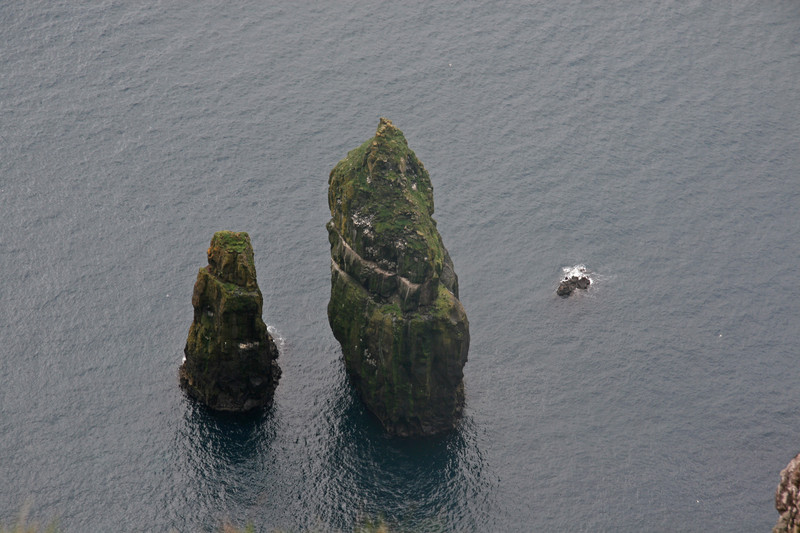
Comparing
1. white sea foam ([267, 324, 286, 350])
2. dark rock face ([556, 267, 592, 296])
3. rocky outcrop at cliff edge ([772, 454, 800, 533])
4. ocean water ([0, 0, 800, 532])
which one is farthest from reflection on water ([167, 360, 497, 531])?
A: rocky outcrop at cliff edge ([772, 454, 800, 533])

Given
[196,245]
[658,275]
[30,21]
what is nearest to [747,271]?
[658,275]

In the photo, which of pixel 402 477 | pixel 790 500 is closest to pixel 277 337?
pixel 402 477

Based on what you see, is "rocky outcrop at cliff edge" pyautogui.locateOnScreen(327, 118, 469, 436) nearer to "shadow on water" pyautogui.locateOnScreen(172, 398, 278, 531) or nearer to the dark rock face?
"shadow on water" pyautogui.locateOnScreen(172, 398, 278, 531)

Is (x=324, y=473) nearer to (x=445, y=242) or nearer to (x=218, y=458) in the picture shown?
(x=218, y=458)

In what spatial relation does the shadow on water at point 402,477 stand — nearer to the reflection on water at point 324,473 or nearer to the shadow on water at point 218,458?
the reflection on water at point 324,473

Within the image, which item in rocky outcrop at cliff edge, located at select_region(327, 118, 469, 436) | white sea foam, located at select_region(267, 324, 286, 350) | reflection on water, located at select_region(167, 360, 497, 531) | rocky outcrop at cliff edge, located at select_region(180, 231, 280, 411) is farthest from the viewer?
white sea foam, located at select_region(267, 324, 286, 350)

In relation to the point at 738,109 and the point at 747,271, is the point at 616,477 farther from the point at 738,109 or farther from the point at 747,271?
the point at 738,109
